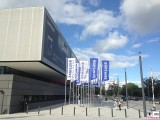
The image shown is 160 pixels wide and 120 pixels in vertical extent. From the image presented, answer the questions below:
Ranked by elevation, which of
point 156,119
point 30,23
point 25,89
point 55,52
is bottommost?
point 156,119

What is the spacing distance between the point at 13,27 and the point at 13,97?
11.8 metres

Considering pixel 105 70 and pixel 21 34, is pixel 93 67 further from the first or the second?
pixel 21 34

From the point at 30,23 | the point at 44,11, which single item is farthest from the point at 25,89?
the point at 44,11

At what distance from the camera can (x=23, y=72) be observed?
4444cm

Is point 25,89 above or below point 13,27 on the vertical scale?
below

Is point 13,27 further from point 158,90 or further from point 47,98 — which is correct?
point 158,90

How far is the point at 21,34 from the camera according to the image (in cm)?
3447

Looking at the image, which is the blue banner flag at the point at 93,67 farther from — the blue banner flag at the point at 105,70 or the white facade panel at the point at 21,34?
the white facade panel at the point at 21,34

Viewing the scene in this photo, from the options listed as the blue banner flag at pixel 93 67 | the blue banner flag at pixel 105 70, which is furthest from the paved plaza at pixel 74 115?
the blue banner flag at pixel 93 67

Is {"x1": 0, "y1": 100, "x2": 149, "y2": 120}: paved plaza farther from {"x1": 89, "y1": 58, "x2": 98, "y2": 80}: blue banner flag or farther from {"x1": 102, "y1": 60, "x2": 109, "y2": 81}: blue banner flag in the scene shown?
{"x1": 89, "y1": 58, "x2": 98, "y2": 80}: blue banner flag

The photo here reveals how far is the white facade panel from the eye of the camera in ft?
112

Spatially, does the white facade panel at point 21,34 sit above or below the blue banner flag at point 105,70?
above

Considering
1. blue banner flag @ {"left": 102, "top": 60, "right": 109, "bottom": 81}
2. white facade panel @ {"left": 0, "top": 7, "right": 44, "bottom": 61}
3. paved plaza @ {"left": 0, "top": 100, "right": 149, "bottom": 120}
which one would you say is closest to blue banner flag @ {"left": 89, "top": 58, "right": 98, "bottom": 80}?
blue banner flag @ {"left": 102, "top": 60, "right": 109, "bottom": 81}

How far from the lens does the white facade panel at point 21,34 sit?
34000mm
